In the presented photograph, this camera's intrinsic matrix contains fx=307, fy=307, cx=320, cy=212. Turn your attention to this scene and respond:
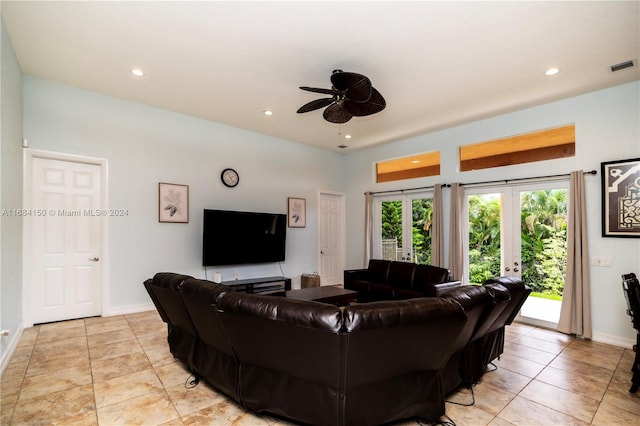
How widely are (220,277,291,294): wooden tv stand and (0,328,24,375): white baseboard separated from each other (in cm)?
253

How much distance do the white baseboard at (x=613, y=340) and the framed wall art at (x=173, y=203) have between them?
238 inches

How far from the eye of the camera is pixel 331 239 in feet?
24.0

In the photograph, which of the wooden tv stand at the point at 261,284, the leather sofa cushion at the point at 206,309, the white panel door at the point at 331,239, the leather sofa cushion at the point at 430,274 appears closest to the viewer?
the leather sofa cushion at the point at 206,309

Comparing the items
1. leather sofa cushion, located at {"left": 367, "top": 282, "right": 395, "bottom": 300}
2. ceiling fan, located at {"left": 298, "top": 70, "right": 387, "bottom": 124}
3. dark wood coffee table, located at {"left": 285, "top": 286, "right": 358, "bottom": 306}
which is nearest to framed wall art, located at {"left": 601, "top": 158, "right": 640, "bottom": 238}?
leather sofa cushion, located at {"left": 367, "top": 282, "right": 395, "bottom": 300}

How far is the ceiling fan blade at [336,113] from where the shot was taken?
11.3 ft

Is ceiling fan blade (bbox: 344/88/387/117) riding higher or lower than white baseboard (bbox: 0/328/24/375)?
higher

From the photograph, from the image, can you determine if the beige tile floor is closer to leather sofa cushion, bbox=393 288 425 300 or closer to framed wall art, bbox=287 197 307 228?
leather sofa cushion, bbox=393 288 425 300

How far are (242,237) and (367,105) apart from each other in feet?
11.0

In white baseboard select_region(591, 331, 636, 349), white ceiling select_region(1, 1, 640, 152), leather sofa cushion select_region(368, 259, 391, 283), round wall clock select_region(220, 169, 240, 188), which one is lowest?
white baseboard select_region(591, 331, 636, 349)

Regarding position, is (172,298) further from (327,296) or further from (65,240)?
(65,240)

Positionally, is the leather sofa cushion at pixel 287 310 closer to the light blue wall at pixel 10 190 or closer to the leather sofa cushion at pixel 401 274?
the light blue wall at pixel 10 190

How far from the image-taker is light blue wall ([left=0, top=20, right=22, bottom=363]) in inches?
112

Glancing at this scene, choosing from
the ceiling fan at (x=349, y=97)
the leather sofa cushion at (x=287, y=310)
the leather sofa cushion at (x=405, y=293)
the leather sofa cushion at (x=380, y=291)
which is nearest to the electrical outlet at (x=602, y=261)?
the leather sofa cushion at (x=405, y=293)

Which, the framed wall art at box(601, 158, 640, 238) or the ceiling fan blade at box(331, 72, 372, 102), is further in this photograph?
the framed wall art at box(601, 158, 640, 238)
